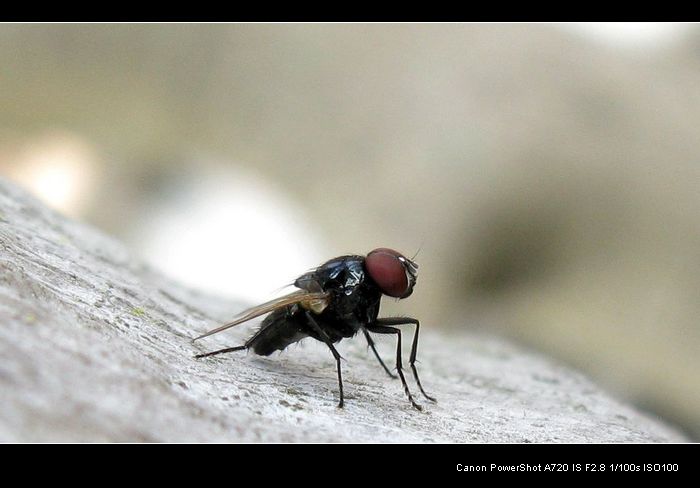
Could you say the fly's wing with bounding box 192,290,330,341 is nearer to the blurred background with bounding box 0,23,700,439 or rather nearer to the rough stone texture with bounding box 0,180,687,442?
the rough stone texture with bounding box 0,180,687,442

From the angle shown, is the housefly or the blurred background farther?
the blurred background

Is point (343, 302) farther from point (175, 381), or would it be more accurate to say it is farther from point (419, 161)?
point (419, 161)

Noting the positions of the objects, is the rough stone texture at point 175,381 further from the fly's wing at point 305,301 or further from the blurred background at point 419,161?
the blurred background at point 419,161

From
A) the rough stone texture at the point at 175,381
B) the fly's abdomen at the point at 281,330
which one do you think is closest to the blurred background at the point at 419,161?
the rough stone texture at the point at 175,381

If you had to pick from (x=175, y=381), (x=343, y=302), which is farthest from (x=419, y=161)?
(x=175, y=381)

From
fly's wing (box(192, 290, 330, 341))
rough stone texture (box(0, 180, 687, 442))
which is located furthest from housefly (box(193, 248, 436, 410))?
rough stone texture (box(0, 180, 687, 442))
